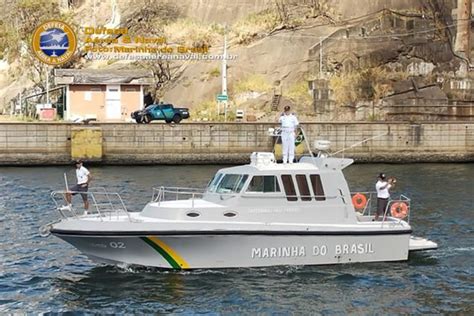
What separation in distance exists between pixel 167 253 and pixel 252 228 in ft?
7.31

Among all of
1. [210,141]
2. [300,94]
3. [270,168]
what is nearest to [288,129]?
[270,168]

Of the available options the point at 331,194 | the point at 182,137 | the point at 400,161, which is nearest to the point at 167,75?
the point at 182,137

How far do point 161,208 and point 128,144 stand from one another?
29.9 meters

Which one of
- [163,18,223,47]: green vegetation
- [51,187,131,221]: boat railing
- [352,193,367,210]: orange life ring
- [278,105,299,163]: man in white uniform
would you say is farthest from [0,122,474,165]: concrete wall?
[278,105,299,163]: man in white uniform

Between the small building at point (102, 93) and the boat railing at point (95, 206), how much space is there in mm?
23195

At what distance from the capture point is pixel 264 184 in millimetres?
19891

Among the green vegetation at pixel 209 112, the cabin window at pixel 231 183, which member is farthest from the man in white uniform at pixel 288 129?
the green vegetation at pixel 209 112

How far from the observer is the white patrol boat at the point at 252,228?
18.9m

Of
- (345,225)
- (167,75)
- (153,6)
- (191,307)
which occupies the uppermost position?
(153,6)

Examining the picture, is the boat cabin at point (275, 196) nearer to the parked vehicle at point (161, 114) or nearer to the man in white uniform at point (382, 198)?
the man in white uniform at point (382, 198)

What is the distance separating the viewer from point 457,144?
5194 centimetres

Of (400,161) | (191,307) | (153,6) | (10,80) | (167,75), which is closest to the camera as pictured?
(191,307)

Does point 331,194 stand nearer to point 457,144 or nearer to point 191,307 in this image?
point 191,307

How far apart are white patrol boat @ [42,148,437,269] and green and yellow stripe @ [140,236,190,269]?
0.02 meters
